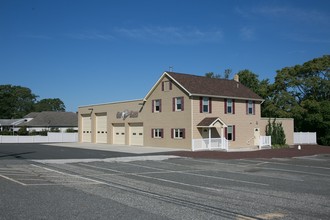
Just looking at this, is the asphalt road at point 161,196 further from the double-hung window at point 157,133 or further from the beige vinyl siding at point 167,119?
the double-hung window at point 157,133

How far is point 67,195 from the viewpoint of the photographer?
11.1 metres

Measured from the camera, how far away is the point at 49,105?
135375 mm

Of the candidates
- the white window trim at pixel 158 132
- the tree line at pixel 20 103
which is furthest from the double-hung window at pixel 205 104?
the tree line at pixel 20 103

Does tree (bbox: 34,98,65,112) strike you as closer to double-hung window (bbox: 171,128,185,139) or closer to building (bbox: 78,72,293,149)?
building (bbox: 78,72,293,149)

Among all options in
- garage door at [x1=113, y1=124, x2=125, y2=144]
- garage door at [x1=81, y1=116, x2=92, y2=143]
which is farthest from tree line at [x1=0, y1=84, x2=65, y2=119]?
garage door at [x1=113, y1=124, x2=125, y2=144]

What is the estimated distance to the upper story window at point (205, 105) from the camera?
3572 cm

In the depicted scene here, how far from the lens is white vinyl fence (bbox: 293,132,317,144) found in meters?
46.0

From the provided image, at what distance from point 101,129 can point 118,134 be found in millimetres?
4589

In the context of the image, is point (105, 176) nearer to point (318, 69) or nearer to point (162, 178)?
→ point (162, 178)

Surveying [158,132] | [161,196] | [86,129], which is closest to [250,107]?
[158,132]

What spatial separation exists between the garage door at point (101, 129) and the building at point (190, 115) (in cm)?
325

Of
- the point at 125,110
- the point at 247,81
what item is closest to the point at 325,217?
the point at 125,110

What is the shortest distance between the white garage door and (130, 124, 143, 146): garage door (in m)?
1.68

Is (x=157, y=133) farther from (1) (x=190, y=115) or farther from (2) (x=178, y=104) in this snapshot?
(1) (x=190, y=115)
